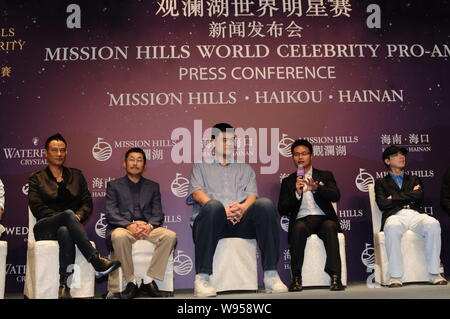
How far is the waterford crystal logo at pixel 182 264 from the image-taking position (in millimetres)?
5426

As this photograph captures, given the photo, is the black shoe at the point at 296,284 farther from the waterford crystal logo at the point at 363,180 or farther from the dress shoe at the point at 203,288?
the waterford crystal logo at the point at 363,180

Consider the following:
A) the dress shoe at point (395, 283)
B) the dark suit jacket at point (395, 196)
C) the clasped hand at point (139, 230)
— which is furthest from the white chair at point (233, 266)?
the dark suit jacket at point (395, 196)

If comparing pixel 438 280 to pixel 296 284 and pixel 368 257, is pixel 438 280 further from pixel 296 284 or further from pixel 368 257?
pixel 296 284


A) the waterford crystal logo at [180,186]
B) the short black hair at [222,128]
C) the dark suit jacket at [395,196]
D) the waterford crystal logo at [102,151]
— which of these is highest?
the short black hair at [222,128]

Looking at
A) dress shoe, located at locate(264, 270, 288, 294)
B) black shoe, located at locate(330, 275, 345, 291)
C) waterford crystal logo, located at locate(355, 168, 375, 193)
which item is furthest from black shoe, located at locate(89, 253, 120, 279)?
waterford crystal logo, located at locate(355, 168, 375, 193)

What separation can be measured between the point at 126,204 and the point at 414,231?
2288 millimetres

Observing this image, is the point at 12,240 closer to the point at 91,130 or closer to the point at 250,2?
the point at 91,130

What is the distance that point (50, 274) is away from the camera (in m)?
4.29

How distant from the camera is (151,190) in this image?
194 inches

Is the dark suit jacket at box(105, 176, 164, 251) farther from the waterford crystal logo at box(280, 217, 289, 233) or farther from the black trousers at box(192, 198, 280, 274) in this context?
the waterford crystal logo at box(280, 217, 289, 233)

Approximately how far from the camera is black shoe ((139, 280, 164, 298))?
438 cm

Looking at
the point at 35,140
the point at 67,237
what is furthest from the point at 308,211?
the point at 35,140

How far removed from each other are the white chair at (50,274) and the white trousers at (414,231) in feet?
7.41
